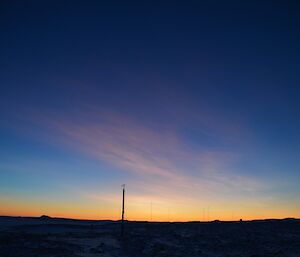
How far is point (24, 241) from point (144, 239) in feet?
46.3

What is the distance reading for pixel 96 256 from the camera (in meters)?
29.5

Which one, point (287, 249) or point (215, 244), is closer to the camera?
point (287, 249)

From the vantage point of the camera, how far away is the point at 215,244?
38531 millimetres

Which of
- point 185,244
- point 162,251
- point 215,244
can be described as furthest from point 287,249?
point 162,251

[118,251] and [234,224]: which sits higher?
A: [234,224]

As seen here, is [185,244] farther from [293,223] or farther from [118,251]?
[293,223]

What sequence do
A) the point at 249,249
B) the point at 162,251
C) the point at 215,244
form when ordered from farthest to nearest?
the point at 215,244 → the point at 249,249 → the point at 162,251

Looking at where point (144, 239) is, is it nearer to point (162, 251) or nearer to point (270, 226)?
point (162, 251)

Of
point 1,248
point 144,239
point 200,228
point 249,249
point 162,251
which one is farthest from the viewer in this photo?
point 200,228

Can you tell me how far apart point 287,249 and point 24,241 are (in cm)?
2878

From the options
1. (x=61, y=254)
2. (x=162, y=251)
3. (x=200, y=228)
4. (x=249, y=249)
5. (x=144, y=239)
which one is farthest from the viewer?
(x=200, y=228)

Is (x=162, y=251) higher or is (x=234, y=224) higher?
(x=234, y=224)

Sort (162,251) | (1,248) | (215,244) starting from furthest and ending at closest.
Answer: (215,244) → (162,251) → (1,248)

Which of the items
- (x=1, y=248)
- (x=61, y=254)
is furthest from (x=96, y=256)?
(x=1, y=248)
